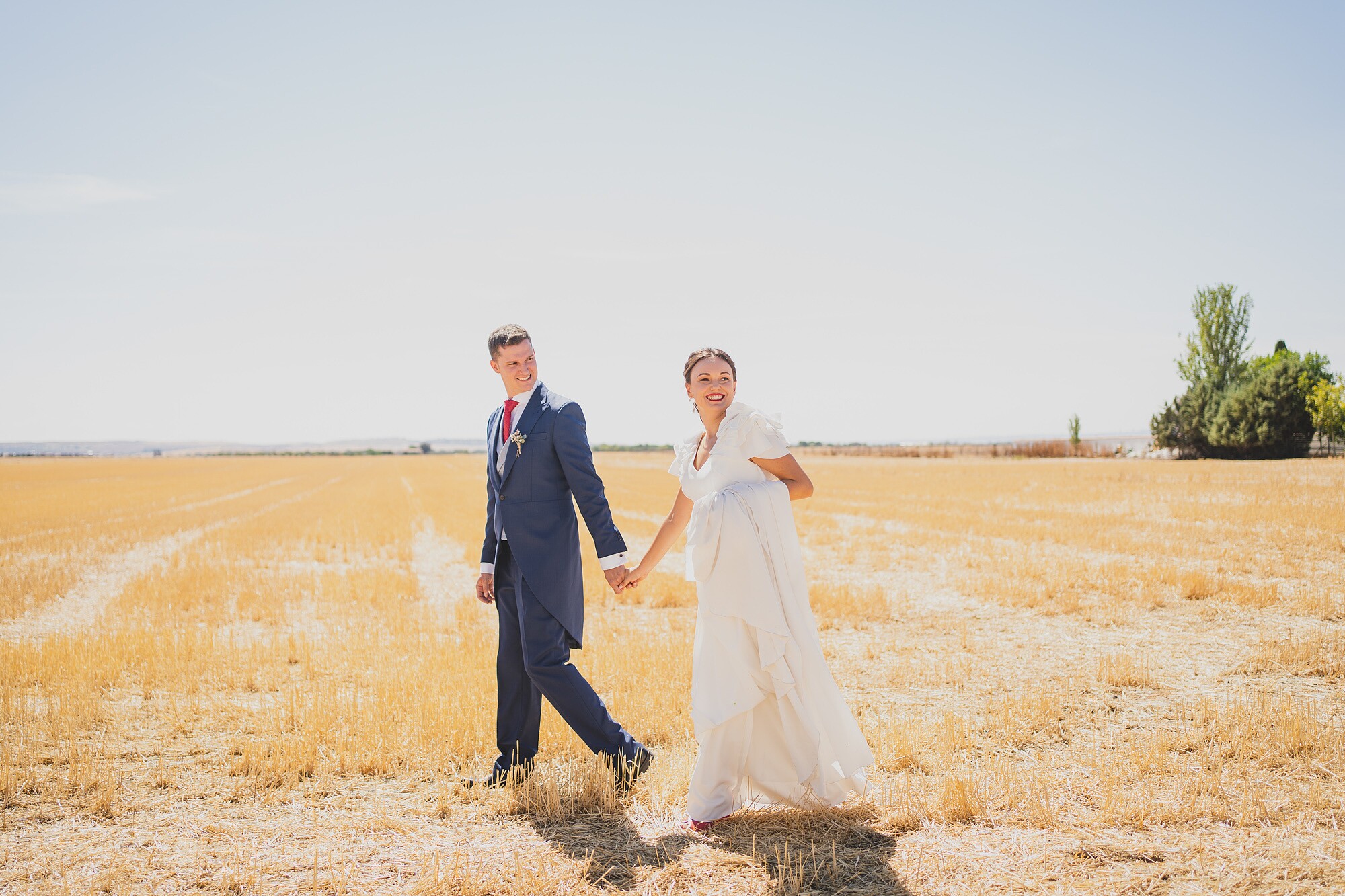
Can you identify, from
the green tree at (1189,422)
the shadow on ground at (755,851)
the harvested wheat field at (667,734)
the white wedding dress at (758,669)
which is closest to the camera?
the shadow on ground at (755,851)

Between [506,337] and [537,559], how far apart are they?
47.9 inches

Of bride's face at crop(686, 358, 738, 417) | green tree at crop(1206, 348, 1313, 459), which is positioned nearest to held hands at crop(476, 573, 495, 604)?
bride's face at crop(686, 358, 738, 417)

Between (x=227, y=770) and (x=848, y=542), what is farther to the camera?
(x=848, y=542)

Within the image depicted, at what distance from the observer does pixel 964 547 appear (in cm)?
1606

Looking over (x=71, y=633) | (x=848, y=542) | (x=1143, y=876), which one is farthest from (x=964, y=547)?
(x=71, y=633)

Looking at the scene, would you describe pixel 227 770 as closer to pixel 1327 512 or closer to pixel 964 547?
pixel 964 547

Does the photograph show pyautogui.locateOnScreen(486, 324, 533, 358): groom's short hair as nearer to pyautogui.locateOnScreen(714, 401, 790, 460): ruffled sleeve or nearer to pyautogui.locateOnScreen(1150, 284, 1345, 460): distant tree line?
pyautogui.locateOnScreen(714, 401, 790, 460): ruffled sleeve

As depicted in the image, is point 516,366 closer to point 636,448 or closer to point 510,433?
point 510,433

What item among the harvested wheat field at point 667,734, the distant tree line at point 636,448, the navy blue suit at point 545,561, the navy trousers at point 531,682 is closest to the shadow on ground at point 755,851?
the harvested wheat field at point 667,734

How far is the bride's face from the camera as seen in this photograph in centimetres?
409

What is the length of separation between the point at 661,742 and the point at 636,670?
1573mm

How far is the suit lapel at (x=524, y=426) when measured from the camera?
14.4 ft

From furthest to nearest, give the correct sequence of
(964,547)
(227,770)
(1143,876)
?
(964,547)
(227,770)
(1143,876)

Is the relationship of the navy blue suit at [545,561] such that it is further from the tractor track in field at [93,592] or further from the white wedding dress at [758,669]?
the tractor track in field at [93,592]
